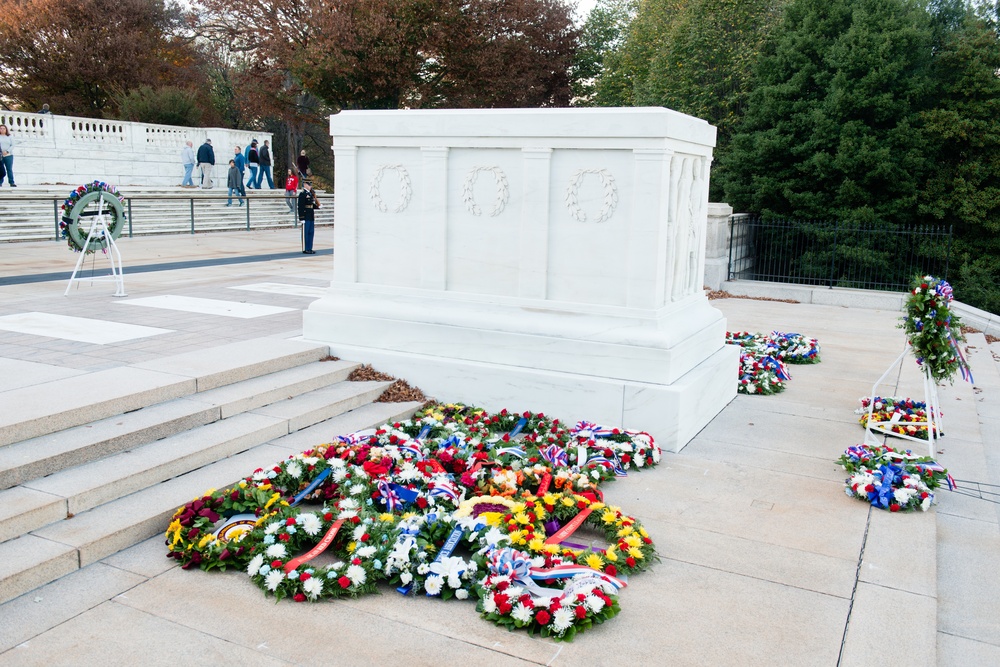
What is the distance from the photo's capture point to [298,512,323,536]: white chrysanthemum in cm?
430

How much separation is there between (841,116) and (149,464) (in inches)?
857

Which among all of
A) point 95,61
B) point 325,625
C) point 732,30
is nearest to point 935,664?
point 325,625

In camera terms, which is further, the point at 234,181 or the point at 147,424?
the point at 234,181

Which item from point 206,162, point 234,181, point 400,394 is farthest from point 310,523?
point 206,162

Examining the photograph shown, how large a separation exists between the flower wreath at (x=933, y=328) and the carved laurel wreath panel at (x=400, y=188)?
153 inches

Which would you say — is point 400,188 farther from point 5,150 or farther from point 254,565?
point 5,150

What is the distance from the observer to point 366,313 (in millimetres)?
7324

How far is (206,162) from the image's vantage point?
101 ft

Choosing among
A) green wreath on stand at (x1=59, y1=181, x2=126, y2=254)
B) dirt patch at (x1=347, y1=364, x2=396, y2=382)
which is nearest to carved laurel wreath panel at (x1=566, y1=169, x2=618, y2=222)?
dirt patch at (x1=347, y1=364, x2=396, y2=382)

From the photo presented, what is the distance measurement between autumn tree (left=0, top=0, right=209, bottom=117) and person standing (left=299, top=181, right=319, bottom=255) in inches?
870

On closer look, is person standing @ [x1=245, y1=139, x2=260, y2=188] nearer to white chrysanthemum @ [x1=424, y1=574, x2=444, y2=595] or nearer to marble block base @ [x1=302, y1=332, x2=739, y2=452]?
marble block base @ [x1=302, y1=332, x2=739, y2=452]

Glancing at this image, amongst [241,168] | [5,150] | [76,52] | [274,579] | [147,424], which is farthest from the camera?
[76,52]

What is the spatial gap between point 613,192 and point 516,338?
4.34 feet

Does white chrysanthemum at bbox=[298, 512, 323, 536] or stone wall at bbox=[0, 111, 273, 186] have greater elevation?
stone wall at bbox=[0, 111, 273, 186]
